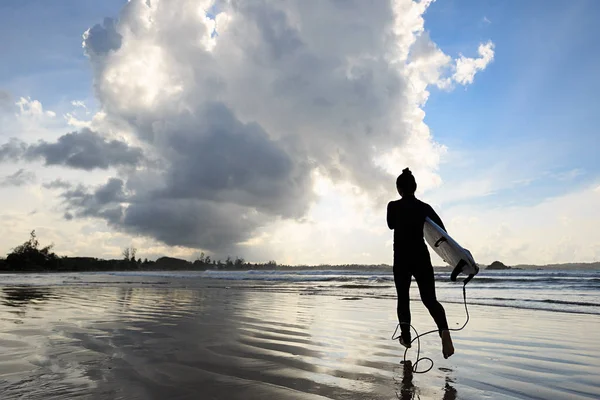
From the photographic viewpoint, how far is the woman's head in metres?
4.85

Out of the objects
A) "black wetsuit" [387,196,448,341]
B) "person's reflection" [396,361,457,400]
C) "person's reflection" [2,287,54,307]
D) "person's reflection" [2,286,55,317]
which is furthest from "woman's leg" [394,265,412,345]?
"person's reflection" [2,287,54,307]

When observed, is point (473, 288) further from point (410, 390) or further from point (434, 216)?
point (410, 390)

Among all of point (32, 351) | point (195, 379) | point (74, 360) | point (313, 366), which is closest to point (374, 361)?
A: point (313, 366)

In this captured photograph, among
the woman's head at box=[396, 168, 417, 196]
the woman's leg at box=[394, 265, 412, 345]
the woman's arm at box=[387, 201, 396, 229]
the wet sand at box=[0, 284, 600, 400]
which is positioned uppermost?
the woman's head at box=[396, 168, 417, 196]

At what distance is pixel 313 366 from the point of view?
13.2ft

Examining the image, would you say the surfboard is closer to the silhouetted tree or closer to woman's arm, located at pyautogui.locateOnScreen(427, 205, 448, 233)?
woman's arm, located at pyautogui.locateOnScreen(427, 205, 448, 233)

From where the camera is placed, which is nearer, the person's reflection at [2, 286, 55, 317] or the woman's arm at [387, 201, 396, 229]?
the woman's arm at [387, 201, 396, 229]

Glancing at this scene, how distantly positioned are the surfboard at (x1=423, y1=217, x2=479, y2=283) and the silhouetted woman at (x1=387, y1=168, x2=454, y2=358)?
125 millimetres

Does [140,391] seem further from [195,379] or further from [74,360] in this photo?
[74,360]

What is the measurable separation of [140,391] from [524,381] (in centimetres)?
342

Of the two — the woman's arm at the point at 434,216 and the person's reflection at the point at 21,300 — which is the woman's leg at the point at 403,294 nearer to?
the woman's arm at the point at 434,216

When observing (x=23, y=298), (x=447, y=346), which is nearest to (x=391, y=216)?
(x=447, y=346)

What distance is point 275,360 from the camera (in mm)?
4254

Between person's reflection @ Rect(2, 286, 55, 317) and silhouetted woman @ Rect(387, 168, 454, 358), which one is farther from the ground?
silhouetted woman @ Rect(387, 168, 454, 358)
